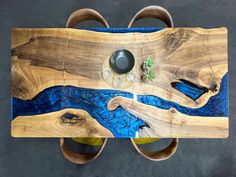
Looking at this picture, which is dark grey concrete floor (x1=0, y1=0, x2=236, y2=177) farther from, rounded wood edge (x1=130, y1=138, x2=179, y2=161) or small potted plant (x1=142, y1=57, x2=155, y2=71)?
small potted plant (x1=142, y1=57, x2=155, y2=71)

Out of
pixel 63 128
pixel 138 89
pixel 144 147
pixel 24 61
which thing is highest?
pixel 24 61

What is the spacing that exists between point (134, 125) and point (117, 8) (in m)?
1.11

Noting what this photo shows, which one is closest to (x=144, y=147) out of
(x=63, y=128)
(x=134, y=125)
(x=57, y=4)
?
(x=134, y=125)

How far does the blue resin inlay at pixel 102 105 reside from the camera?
1764 millimetres

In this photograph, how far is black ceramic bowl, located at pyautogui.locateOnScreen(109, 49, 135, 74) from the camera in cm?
175

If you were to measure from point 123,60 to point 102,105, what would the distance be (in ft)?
0.92

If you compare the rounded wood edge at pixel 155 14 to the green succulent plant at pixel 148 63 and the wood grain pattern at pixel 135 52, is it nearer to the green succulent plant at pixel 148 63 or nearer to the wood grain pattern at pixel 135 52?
the wood grain pattern at pixel 135 52

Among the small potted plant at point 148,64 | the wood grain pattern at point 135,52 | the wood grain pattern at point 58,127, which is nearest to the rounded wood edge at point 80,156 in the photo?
the wood grain pattern at point 58,127

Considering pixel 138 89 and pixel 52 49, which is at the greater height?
pixel 52 49

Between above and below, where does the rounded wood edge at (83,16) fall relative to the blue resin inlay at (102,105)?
above

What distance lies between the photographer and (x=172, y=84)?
5.86 feet

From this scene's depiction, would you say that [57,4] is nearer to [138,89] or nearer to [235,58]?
[138,89]

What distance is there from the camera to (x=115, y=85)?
1.78 m

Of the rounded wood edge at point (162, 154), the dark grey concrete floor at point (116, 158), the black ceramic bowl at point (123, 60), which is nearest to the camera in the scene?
the black ceramic bowl at point (123, 60)
